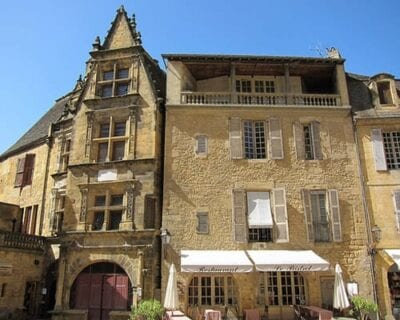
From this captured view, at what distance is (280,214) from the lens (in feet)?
46.8

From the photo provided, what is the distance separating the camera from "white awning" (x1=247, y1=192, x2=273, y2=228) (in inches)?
559

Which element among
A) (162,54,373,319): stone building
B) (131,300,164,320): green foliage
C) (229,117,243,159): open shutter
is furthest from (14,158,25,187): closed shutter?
(229,117,243,159): open shutter

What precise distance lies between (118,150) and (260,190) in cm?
610

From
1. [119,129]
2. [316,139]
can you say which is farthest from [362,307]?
[119,129]

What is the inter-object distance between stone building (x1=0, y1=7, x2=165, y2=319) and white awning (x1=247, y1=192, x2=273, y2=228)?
11.6 ft

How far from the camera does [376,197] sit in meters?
14.6

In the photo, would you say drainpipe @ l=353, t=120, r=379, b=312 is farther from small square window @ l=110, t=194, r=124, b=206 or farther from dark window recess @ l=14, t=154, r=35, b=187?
dark window recess @ l=14, t=154, r=35, b=187

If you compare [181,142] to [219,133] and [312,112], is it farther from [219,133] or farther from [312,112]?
[312,112]

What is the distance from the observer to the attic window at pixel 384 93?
16.2 metres

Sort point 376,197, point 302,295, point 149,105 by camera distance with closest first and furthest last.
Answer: point 302,295, point 376,197, point 149,105

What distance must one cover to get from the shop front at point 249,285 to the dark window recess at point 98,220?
3.71m

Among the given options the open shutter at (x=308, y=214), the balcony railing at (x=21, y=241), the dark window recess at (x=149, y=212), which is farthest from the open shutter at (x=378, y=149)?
the balcony railing at (x=21, y=241)

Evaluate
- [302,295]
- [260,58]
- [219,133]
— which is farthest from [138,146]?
[302,295]

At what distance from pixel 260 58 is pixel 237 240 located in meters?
7.67
